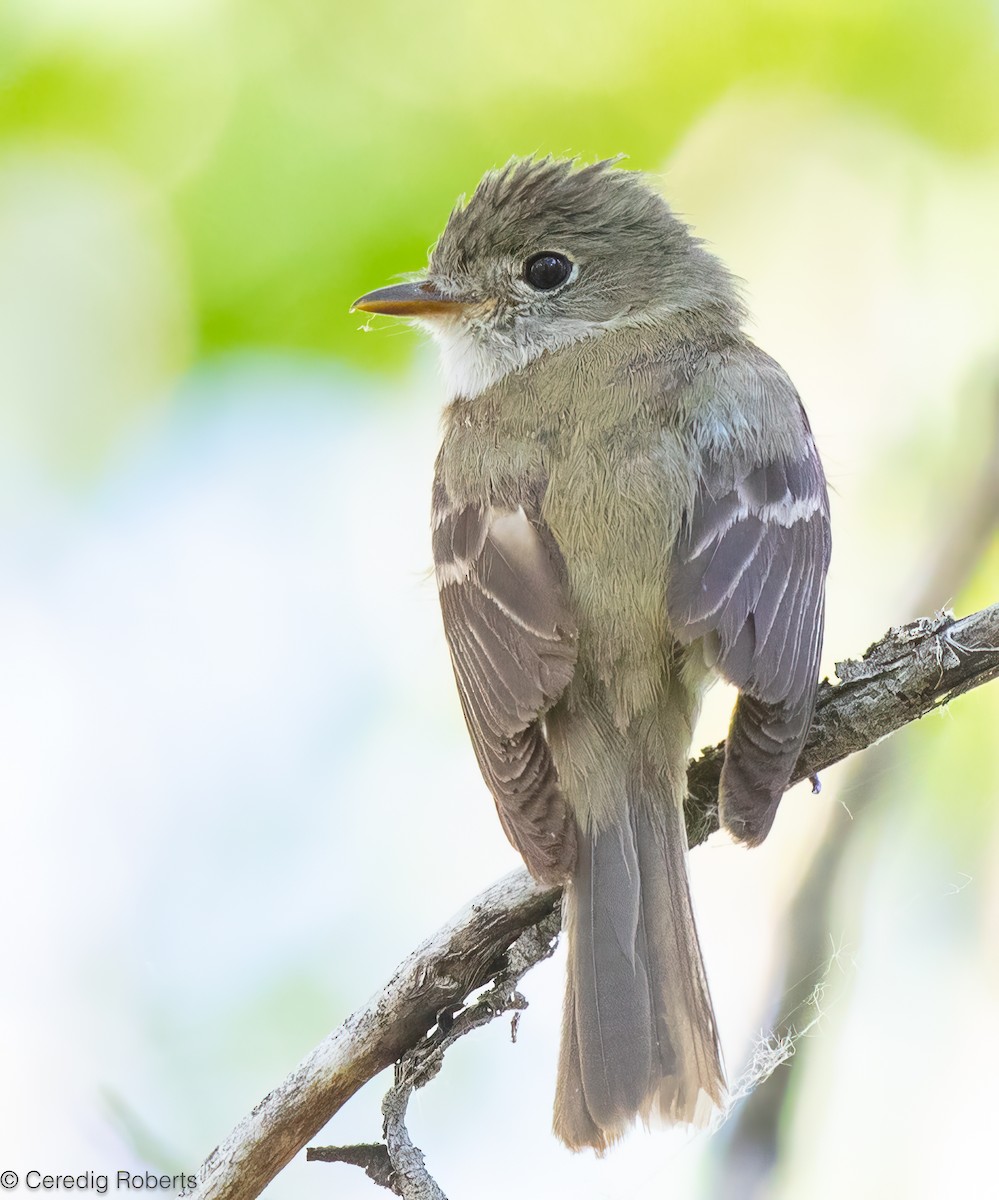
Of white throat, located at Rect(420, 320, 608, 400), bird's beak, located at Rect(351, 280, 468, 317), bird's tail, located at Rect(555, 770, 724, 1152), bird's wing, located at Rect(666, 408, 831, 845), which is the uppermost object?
bird's beak, located at Rect(351, 280, 468, 317)

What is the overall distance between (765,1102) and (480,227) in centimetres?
209

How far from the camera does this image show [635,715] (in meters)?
2.70

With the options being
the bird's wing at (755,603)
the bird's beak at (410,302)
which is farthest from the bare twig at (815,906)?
the bird's beak at (410,302)

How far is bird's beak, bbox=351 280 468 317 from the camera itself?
3.37 metres

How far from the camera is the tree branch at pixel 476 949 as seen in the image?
2473 mm

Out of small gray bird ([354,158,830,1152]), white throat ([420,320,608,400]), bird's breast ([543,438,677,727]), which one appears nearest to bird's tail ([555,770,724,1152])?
small gray bird ([354,158,830,1152])

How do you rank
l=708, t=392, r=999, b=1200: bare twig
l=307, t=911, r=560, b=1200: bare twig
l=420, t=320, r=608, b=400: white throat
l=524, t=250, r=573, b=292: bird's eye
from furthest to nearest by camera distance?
l=524, t=250, r=573, b=292: bird's eye
l=420, t=320, r=608, b=400: white throat
l=708, t=392, r=999, b=1200: bare twig
l=307, t=911, r=560, b=1200: bare twig

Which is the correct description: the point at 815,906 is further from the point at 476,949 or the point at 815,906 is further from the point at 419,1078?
the point at 419,1078

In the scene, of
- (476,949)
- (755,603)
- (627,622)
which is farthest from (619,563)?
(476,949)

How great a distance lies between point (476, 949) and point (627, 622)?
0.67 metres

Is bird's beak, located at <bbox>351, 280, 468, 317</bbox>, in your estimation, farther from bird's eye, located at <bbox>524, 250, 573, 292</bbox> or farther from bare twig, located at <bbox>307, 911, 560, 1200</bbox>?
bare twig, located at <bbox>307, 911, 560, 1200</bbox>

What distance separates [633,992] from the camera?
253cm

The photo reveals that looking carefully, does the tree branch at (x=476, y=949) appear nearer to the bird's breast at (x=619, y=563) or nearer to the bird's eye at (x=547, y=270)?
the bird's breast at (x=619, y=563)

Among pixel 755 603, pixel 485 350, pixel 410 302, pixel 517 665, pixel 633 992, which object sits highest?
pixel 410 302
